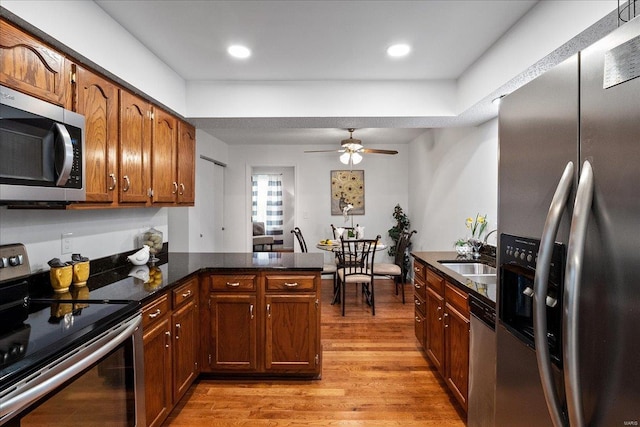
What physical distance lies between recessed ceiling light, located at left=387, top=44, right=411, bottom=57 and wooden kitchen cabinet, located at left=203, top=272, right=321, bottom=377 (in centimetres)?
176

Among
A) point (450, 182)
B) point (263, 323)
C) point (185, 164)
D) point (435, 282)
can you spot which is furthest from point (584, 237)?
point (450, 182)

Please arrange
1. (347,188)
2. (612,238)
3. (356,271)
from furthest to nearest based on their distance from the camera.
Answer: (347,188) < (356,271) < (612,238)

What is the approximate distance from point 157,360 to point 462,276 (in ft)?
6.49

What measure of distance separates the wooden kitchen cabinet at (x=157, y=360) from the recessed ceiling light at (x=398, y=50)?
226 centimetres

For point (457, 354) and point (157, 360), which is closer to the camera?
point (157, 360)

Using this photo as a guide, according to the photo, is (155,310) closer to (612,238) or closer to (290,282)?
(290,282)

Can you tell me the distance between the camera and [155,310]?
1.97 m

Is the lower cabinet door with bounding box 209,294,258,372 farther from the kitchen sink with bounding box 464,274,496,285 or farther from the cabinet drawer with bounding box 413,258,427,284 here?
the kitchen sink with bounding box 464,274,496,285

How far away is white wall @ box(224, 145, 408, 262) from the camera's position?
6.41 m

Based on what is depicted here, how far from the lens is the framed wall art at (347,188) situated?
6.46m

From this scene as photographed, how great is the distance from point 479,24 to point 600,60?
166cm

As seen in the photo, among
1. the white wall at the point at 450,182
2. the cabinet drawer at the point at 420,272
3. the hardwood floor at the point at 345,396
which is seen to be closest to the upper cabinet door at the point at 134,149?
the hardwood floor at the point at 345,396

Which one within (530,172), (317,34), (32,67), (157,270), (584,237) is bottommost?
(157,270)

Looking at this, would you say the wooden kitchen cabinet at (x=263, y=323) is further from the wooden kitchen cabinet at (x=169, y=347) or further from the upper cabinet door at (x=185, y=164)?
the upper cabinet door at (x=185, y=164)
